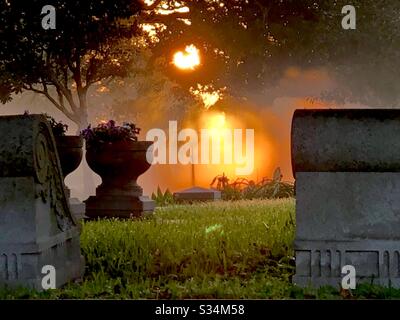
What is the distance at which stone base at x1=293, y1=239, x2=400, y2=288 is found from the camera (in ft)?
23.1

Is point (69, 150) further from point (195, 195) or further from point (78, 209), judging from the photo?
point (195, 195)

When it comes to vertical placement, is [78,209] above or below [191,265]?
above

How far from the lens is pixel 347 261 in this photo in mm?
7078

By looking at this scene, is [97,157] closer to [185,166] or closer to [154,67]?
[154,67]

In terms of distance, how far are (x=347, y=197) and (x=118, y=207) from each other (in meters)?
8.94

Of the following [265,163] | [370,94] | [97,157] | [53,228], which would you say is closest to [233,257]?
[53,228]

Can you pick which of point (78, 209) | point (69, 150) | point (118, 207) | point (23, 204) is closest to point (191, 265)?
point (23, 204)

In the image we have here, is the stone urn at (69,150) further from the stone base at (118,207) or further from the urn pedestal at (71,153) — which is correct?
the stone base at (118,207)

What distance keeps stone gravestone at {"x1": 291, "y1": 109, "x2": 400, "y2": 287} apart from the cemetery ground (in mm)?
264

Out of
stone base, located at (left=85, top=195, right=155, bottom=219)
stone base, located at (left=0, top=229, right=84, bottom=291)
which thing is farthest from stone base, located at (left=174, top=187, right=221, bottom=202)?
stone base, located at (left=0, top=229, right=84, bottom=291)

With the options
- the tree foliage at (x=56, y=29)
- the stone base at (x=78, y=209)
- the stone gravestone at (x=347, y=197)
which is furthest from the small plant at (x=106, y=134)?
the stone gravestone at (x=347, y=197)

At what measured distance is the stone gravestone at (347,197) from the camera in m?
7.03

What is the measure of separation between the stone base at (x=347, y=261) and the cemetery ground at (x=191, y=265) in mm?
174
